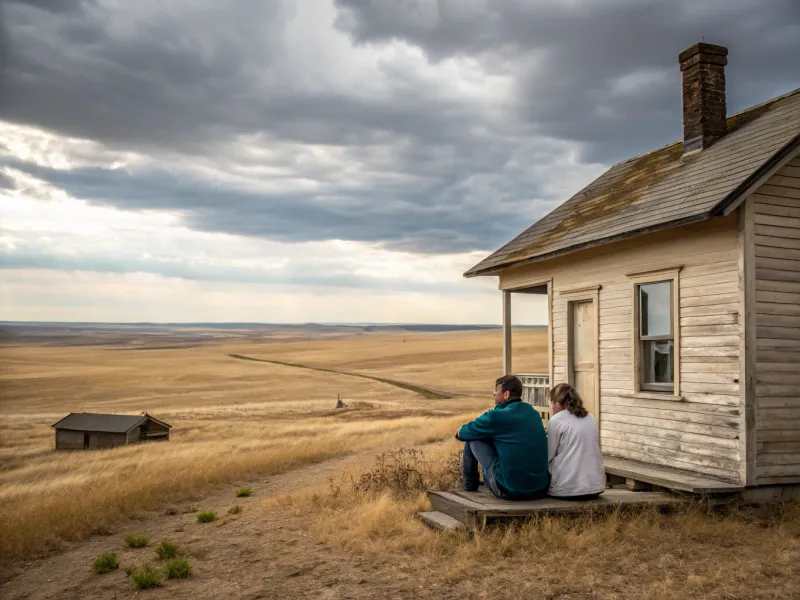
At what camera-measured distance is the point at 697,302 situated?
1021cm

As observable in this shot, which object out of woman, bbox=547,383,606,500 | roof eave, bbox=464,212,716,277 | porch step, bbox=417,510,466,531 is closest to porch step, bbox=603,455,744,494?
woman, bbox=547,383,606,500

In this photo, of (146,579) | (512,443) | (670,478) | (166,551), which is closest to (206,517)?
(166,551)

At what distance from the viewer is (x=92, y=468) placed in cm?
2067

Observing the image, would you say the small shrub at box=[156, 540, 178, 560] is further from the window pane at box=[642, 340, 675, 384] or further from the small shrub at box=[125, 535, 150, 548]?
the window pane at box=[642, 340, 675, 384]

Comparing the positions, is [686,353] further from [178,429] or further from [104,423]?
[178,429]

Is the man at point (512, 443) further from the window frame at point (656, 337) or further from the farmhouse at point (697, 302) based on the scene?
the window frame at point (656, 337)

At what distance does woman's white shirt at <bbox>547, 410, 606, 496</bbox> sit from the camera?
814 centimetres

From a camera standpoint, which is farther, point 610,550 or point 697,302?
point 697,302

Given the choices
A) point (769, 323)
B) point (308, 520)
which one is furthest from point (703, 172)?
point (308, 520)

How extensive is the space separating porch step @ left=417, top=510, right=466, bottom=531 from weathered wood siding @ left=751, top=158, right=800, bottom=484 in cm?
420

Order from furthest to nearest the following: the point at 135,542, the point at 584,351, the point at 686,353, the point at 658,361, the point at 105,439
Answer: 1. the point at 105,439
2. the point at 584,351
3. the point at 658,361
4. the point at 686,353
5. the point at 135,542

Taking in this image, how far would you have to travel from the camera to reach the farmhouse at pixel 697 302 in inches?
372

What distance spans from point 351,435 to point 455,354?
262 feet

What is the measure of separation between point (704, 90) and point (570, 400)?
763cm
